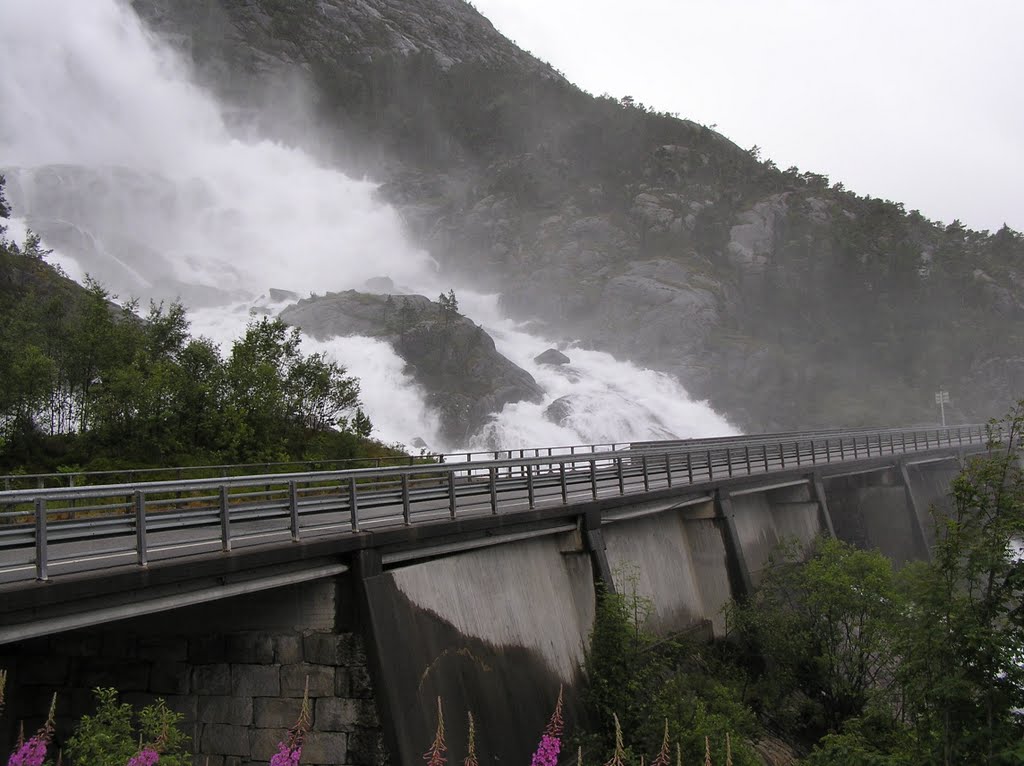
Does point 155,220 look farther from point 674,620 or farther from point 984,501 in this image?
point 984,501

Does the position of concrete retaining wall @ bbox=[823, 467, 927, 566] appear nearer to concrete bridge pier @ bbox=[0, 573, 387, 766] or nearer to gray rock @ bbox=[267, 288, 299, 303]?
concrete bridge pier @ bbox=[0, 573, 387, 766]

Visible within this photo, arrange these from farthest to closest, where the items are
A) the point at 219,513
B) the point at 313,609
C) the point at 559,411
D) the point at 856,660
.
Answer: the point at 559,411 < the point at 856,660 < the point at 313,609 < the point at 219,513

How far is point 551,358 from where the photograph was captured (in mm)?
75000

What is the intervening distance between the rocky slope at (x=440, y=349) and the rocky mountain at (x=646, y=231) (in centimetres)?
2176

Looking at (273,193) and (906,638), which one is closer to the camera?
(906,638)

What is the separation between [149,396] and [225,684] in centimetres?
1829

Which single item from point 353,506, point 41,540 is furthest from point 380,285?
point 41,540

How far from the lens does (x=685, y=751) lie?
1326 cm

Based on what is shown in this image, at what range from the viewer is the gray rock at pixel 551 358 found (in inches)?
2938

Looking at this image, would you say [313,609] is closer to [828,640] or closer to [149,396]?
[828,640]

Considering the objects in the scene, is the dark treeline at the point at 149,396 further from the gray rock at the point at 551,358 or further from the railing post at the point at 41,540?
the gray rock at the point at 551,358

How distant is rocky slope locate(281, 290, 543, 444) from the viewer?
57.8 metres

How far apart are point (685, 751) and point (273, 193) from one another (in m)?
115

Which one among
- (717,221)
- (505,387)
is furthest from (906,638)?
(717,221)
